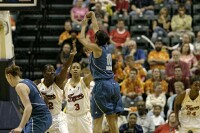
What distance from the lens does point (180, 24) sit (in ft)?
59.9

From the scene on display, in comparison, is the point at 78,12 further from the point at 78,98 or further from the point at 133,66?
the point at 78,98

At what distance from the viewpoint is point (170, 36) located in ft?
59.8

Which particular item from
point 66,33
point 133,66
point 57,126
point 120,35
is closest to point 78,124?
point 57,126

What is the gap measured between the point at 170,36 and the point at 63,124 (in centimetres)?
690

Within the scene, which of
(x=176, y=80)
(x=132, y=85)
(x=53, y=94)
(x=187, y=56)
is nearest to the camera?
(x=53, y=94)

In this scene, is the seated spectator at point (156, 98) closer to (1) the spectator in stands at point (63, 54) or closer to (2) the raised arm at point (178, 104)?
(1) the spectator in stands at point (63, 54)

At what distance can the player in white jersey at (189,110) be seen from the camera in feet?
40.5

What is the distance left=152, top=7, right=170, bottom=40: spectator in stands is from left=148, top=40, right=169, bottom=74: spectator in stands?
3.22ft

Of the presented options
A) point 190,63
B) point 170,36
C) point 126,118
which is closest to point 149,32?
point 170,36

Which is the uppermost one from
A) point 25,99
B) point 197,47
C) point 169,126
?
point 25,99

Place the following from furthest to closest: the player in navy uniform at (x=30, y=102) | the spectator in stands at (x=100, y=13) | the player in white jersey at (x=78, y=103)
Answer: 1. the spectator in stands at (x=100, y=13)
2. the player in white jersey at (x=78, y=103)
3. the player in navy uniform at (x=30, y=102)

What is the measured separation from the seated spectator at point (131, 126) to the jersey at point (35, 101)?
4396 mm

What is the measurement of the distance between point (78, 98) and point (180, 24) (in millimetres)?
6469

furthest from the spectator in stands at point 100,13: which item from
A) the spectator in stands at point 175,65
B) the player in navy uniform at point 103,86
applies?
the player in navy uniform at point 103,86
